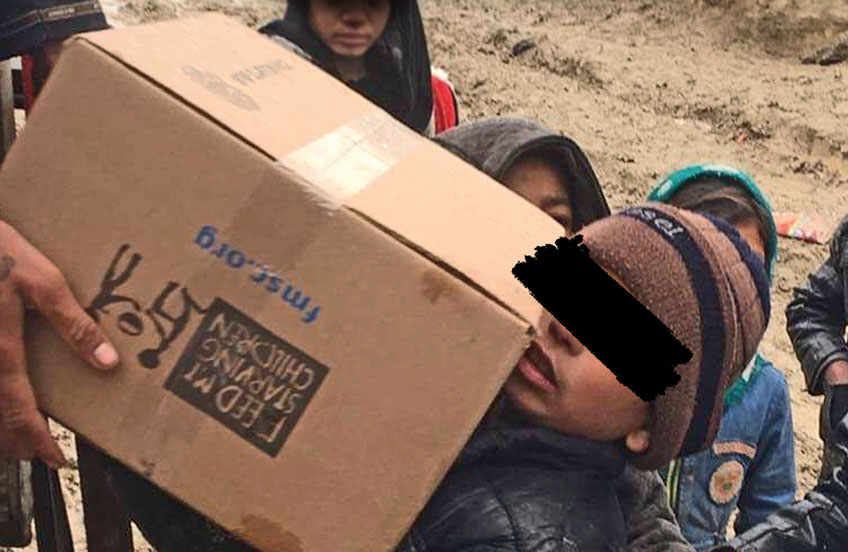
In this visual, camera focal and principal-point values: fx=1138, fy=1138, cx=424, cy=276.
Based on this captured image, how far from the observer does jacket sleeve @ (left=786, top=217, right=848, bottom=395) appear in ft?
9.35

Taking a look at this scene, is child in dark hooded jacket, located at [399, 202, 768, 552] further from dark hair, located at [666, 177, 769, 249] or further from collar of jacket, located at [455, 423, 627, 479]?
dark hair, located at [666, 177, 769, 249]

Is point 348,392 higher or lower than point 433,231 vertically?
lower

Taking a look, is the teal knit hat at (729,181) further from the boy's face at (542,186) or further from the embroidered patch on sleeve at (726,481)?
the boy's face at (542,186)

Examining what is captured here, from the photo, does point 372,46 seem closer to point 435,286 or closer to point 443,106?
point 443,106

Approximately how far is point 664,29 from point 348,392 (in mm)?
7772

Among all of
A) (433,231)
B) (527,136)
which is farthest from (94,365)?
(527,136)

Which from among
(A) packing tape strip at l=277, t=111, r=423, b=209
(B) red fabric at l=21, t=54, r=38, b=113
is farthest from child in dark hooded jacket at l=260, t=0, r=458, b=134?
(A) packing tape strip at l=277, t=111, r=423, b=209

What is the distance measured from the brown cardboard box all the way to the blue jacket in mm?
1195

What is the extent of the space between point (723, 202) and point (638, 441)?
106 centimetres

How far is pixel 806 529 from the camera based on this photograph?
2.04 m

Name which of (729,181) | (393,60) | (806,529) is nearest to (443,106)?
(393,60)

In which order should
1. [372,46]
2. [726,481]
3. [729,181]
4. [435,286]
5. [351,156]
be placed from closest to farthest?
[435,286] → [351,156] → [726,481] → [729,181] → [372,46]

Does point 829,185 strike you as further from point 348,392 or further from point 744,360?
point 348,392

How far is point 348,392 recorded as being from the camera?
3.64 ft
